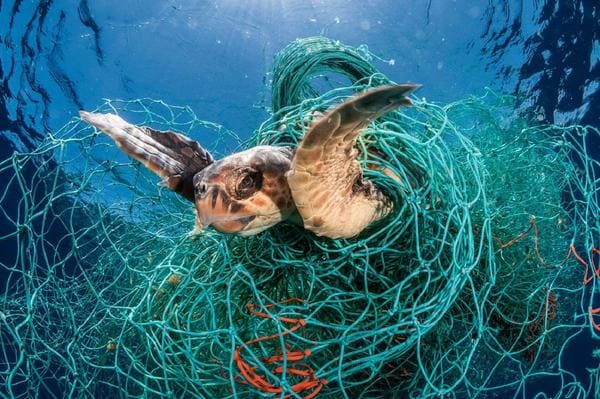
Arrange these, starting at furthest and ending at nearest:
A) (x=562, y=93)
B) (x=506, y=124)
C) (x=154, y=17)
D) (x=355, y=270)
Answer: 1. (x=562, y=93)
2. (x=506, y=124)
3. (x=154, y=17)
4. (x=355, y=270)

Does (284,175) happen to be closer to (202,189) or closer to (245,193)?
(245,193)

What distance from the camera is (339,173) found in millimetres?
1613

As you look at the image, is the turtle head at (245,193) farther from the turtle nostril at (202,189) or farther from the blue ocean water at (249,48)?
the blue ocean water at (249,48)

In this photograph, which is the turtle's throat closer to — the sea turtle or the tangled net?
the sea turtle

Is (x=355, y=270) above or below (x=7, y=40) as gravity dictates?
below

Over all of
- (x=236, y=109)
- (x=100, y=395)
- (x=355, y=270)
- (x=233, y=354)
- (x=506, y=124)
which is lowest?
(x=100, y=395)

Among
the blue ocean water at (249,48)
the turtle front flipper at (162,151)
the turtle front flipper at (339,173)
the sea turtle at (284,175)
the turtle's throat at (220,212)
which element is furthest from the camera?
the blue ocean water at (249,48)

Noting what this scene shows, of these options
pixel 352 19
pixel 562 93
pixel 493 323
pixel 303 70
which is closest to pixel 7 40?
pixel 352 19

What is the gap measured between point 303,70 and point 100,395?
2397 millimetres

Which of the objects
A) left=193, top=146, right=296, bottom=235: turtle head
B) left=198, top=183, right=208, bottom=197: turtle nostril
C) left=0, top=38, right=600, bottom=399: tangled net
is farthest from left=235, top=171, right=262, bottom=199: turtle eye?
left=0, top=38, right=600, bottom=399: tangled net

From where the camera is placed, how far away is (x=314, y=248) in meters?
2.00

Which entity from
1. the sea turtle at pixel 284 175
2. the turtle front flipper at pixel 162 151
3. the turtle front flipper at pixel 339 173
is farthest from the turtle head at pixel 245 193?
the turtle front flipper at pixel 162 151

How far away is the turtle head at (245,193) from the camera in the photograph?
4.88ft

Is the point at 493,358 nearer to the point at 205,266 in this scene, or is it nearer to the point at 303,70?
the point at 205,266
